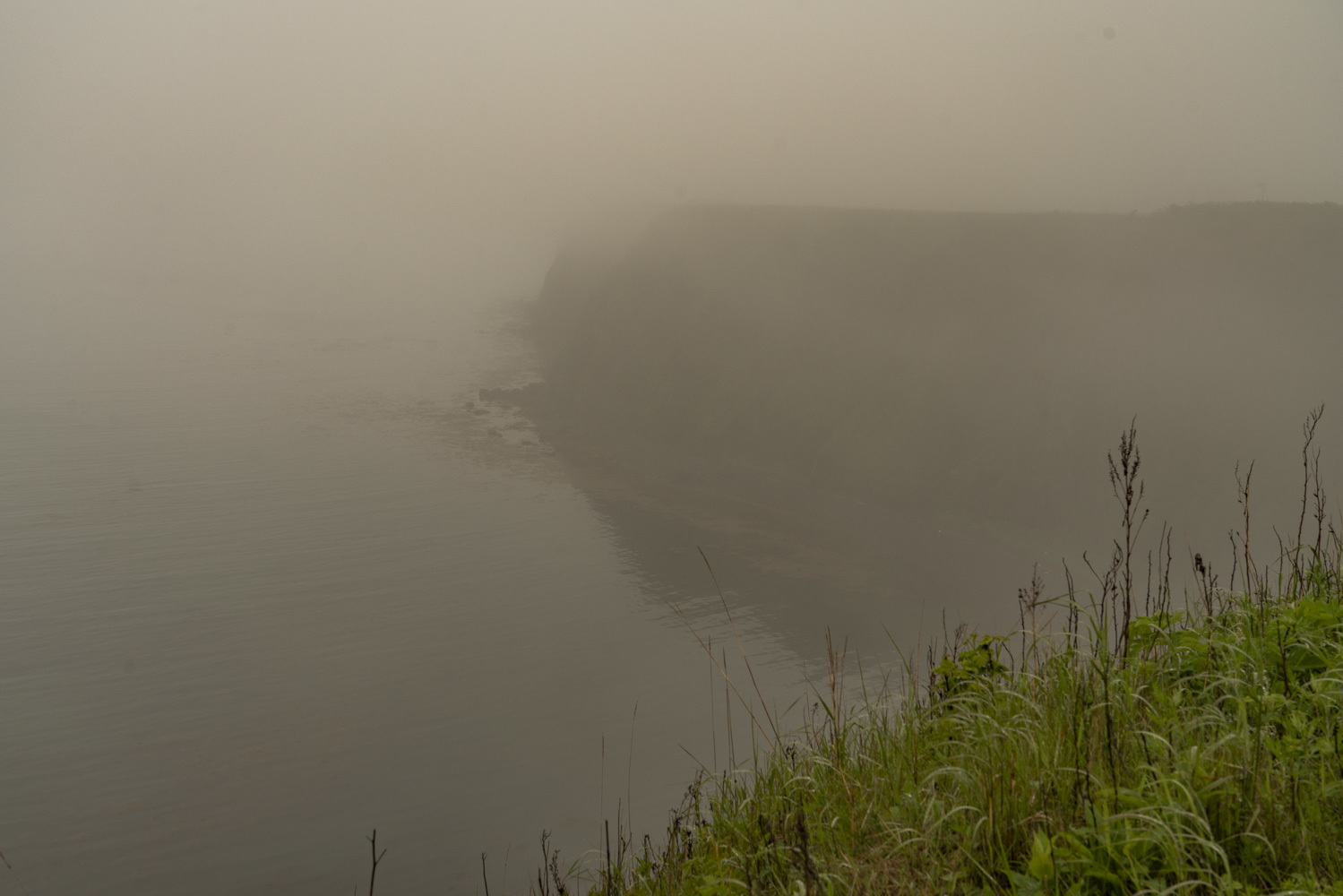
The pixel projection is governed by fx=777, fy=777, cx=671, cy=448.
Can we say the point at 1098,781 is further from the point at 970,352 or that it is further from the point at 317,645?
the point at 970,352

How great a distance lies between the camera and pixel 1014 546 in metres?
61.4

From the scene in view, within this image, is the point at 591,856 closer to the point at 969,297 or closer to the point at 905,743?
the point at 905,743

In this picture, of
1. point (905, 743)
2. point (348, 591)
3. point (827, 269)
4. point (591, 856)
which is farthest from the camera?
point (827, 269)

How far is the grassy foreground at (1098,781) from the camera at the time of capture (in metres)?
2.85

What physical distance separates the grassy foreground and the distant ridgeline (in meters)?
63.1

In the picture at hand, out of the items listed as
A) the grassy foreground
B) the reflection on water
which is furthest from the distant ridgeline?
the grassy foreground

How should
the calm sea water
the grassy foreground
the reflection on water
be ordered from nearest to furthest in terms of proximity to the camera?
1. the grassy foreground
2. the calm sea water
3. the reflection on water

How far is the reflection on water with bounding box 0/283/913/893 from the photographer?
117 feet

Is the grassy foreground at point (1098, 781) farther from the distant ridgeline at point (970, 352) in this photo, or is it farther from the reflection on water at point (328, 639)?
the distant ridgeline at point (970, 352)

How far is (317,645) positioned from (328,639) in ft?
4.30

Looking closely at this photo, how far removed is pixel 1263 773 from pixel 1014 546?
63.7 m

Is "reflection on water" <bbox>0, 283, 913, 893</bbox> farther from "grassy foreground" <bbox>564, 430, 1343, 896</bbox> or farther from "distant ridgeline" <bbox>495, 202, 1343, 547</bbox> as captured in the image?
"distant ridgeline" <bbox>495, 202, 1343, 547</bbox>

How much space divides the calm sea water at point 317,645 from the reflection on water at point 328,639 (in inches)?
9.9

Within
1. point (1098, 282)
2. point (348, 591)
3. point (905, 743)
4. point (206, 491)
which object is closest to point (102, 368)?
point (206, 491)
